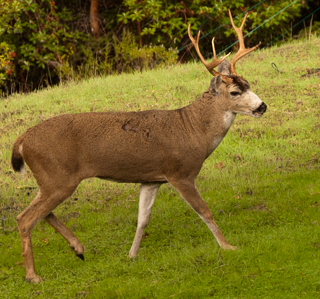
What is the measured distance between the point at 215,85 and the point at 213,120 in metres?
0.42

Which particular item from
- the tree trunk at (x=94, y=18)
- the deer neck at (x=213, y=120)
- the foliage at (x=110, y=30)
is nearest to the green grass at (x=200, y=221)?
the deer neck at (x=213, y=120)

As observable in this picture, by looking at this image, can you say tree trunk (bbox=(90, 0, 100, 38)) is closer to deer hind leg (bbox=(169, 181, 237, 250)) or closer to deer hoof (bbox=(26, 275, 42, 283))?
deer hind leg (bbox=(169, 181, 237, 250))

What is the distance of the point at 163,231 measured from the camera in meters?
7.17

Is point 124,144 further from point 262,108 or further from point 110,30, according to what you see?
point 110,30

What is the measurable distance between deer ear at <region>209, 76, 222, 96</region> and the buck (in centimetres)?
1

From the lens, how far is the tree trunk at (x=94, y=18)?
21031 millimetres

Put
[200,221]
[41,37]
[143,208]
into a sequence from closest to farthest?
[143,208] < [200,221] < [41,37]

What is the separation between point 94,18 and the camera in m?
21.1

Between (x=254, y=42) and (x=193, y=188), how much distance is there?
16.7 metres

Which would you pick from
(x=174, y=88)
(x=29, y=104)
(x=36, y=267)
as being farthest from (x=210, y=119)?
(x=29, y=104)

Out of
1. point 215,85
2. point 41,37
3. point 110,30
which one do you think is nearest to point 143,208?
point 215,85

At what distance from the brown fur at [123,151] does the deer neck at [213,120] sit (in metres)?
0.01

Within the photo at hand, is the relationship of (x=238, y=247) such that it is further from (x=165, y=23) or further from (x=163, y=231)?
(x=165, y=23)

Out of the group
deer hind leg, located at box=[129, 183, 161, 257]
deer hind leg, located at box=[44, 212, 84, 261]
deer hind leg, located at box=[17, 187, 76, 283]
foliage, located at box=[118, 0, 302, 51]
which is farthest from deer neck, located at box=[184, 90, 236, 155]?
foliage, located at box=[118, 0, 302, 51]
